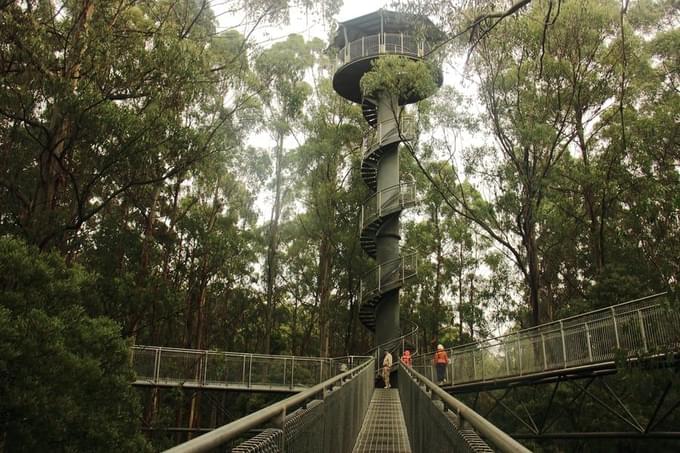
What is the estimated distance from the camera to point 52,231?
11.6 m

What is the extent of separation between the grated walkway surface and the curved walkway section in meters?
3.13

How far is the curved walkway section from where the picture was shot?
15367 millimetres

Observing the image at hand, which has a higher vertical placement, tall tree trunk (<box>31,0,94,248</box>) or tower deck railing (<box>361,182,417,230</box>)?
tower deck railing (<box>361,182,417,230</box>)

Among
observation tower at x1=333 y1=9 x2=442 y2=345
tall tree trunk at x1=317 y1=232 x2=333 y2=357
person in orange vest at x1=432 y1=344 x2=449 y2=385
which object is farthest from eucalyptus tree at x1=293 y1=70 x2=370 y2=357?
person in orange vest at x1=432 y1=344 x2=449 y2=385

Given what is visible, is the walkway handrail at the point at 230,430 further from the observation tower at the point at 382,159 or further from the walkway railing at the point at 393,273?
the walkway railing at the point at 393,273

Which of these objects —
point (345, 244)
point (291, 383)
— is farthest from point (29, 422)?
point (345, 244)

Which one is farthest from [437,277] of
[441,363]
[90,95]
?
[90,95]

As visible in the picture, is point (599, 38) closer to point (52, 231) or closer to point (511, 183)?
point (511, 183)

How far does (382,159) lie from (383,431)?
18.1 meters

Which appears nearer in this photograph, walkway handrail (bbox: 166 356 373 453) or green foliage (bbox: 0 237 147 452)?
walkway handrail (bbox: 166 356 373 453)

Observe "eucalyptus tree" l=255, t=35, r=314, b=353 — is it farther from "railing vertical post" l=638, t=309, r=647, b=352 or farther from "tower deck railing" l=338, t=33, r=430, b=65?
"railing vertical post" l=638, t=309, r=647, b=352

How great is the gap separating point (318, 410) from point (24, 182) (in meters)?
18.7

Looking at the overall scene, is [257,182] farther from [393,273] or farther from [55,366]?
[55,366]

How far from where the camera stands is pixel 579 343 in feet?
35.2
